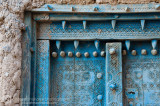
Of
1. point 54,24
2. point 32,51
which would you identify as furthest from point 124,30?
point 32,51

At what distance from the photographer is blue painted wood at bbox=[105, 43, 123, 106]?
372 centimetres

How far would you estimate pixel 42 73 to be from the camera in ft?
12.5

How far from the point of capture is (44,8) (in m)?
3.68

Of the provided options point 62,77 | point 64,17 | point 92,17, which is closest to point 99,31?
point 92,17

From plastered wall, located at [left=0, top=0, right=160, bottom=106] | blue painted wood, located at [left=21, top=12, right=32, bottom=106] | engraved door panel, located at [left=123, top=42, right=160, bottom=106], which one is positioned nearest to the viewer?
plastered wall, located at [left=0, top=0, right=160, bottom=106]

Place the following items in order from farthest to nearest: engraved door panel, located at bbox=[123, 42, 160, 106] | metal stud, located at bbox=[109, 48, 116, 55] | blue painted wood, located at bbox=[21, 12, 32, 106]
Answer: engraved door panel, located at bbox=[123, 42, 160, 106]
metal stud, located at bbox=[109, 48, 116, 55]
blue painted wood, located at bbox=[21, 12, 32, 106]

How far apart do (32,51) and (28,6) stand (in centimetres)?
72

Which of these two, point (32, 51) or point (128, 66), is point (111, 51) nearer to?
point (128, 66)

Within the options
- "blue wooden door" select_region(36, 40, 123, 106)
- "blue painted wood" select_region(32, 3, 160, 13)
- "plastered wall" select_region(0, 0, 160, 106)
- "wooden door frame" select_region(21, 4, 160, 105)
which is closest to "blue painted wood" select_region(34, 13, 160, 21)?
"wooden door frame" select_region(21, 4, 160, 105)

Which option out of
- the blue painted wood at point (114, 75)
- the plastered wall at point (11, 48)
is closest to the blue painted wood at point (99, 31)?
the blue painted wood at point (114, 75)

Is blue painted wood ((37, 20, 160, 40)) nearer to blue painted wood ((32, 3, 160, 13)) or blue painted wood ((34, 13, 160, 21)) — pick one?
blue painted wood ((34, 13, 160, 21))

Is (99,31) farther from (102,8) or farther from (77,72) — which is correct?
(77,72)

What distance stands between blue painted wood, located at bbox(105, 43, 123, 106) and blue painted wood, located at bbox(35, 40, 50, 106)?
38.8 inches

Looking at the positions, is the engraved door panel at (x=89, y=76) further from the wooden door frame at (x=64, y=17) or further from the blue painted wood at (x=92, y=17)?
the blue painted wood at (x=92, y=17)
